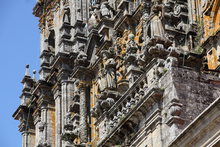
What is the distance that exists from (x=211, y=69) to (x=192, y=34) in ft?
12.9

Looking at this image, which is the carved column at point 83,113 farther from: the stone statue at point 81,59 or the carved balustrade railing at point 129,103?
the carved balustrade railing at point 129,103

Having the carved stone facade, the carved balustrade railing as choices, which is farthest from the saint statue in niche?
the carved balustrade railing

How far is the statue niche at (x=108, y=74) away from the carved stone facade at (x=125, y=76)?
5cm

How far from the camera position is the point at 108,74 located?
34656 millimetres

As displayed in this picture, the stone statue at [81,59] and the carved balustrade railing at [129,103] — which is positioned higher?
the stone statue at [81,59]

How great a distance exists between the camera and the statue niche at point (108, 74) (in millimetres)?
33481

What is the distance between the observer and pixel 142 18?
1469 inches

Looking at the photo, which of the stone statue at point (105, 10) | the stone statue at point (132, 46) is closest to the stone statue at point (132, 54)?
the stone statue at point (132, 46)

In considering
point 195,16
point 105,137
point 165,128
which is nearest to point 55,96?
point 195,16

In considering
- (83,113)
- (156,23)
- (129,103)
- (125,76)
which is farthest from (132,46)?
(83,113)

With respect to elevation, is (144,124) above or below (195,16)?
below

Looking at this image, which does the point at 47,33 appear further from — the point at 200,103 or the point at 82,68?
the point at 200,103

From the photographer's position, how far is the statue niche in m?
33.5

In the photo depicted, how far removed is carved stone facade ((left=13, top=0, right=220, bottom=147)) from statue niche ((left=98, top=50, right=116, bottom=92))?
5 centimetres
